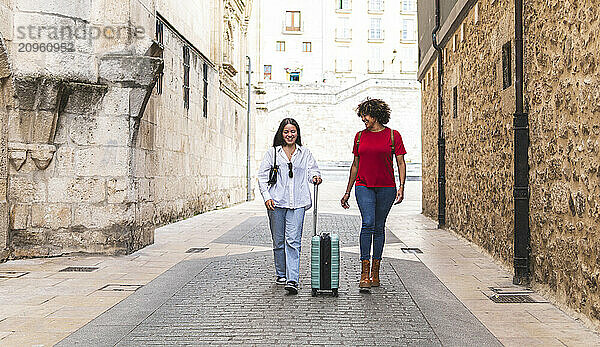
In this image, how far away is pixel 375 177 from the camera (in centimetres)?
669

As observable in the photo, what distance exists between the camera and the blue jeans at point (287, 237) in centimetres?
676

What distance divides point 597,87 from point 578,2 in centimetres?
86

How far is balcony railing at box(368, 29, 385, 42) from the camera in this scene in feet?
231

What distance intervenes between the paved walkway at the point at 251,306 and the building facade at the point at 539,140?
475 millimetres

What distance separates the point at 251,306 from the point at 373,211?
152cm

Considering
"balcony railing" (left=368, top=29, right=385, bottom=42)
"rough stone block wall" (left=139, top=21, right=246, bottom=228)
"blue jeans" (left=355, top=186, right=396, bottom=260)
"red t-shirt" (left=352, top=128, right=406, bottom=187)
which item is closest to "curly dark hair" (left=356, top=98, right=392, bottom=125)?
"red t-shirt" (left=352, top=128, right=406, bottom=187)

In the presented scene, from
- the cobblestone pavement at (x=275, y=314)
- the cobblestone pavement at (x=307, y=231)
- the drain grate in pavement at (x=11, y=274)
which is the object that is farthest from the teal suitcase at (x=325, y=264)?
the cobblestone pavement at (x=307, y=231)

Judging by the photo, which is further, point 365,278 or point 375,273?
point 375,273

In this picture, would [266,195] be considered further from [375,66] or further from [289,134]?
[375,66]

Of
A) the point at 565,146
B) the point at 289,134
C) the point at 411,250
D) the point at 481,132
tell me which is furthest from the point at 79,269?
the point at 481,132

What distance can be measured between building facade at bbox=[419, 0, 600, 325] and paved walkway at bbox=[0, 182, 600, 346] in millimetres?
475

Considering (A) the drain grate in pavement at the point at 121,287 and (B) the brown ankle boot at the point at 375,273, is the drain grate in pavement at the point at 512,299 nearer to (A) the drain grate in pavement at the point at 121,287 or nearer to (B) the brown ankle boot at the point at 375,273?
(B) the brown ankle boot at the point at 375,273

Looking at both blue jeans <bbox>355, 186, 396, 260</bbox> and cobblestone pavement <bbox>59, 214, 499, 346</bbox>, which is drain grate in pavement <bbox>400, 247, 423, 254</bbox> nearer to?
cobblestone pavement <bbox>59, 214, 499, 346</bbox>

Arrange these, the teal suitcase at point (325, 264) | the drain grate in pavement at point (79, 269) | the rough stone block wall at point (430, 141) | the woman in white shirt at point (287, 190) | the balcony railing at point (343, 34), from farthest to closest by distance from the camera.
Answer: the balcony railing at point (343, 34) < the rough stone block wall at point (430, 141) < the drain grate in pavement at point (79, 269) < the woman in white shirt at point (287, 190) < the teal suitcase at point (325, 264)
